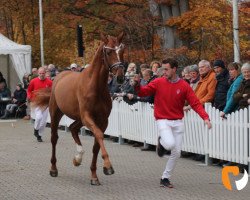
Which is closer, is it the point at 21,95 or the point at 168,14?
the point at 168,14

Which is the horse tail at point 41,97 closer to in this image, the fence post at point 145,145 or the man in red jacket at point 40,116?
the fence post at point 145,145

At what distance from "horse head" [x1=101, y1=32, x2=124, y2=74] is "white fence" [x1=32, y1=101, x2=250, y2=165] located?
2.62 meters

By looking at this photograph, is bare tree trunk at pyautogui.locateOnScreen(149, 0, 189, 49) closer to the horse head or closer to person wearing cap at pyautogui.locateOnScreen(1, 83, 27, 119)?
person wearing cap at pyautogui.locateOnScreen(1, 83, 27, 119)

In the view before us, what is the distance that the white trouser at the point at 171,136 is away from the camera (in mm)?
11391

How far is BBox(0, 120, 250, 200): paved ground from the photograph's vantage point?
11.0m

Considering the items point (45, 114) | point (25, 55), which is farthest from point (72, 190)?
point (25, 55)

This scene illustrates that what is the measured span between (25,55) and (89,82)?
71.9 feet

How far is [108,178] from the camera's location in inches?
511

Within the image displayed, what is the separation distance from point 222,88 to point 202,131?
949 millimetres

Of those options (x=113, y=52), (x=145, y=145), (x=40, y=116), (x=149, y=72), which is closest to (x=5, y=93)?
(x=40, y=116)

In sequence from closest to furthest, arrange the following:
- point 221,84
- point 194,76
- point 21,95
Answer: point 221,84 < point 194,76 < point 21,95

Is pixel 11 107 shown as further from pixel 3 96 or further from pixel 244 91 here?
pixel 244 91

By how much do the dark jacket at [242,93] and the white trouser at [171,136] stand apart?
206 cm

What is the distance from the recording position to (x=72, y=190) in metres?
11.6
